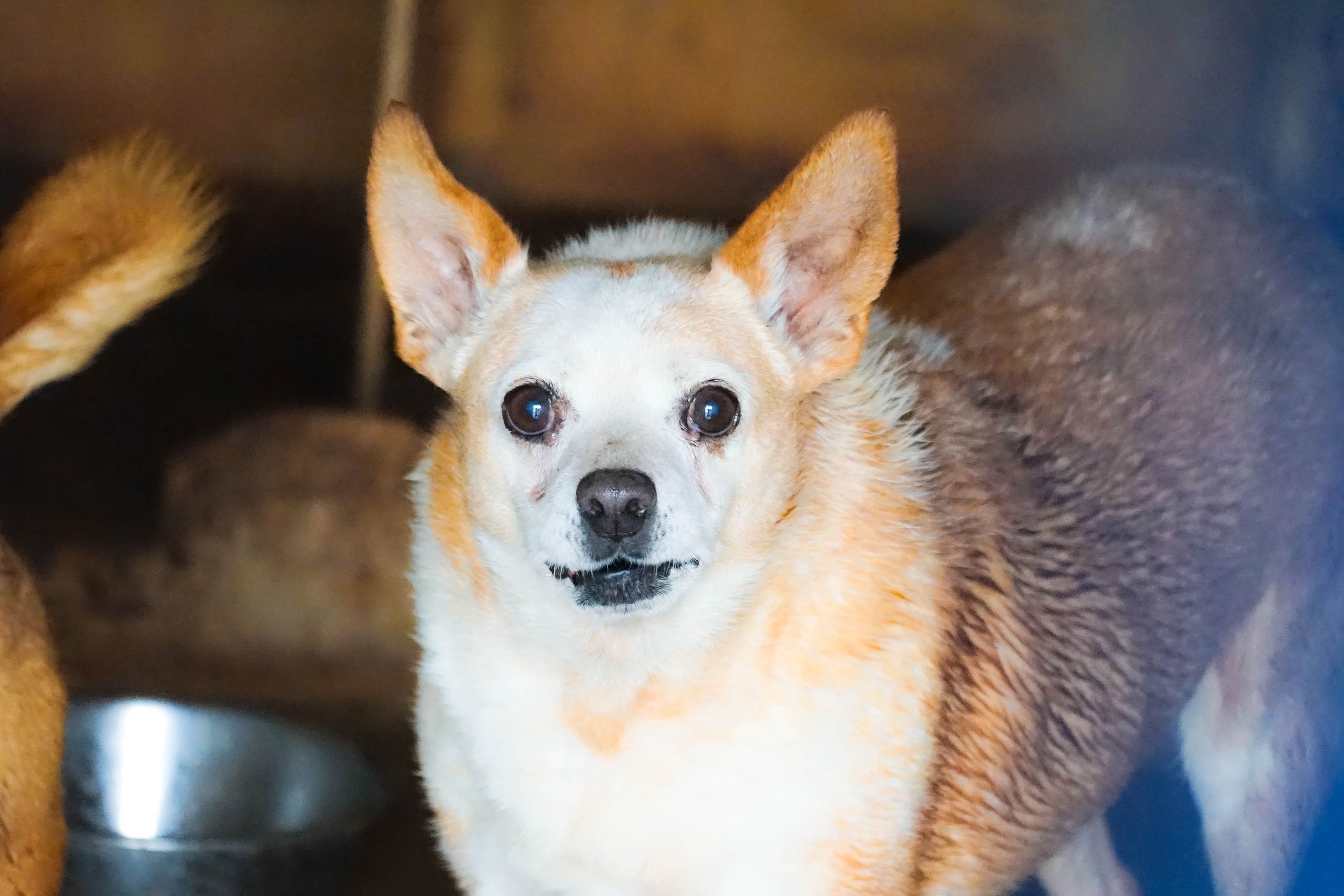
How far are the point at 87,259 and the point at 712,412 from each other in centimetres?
94

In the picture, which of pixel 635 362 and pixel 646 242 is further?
pixel 646 242

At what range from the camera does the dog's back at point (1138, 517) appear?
5.84 feet

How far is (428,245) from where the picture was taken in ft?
5.65

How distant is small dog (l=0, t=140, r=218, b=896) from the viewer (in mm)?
1728

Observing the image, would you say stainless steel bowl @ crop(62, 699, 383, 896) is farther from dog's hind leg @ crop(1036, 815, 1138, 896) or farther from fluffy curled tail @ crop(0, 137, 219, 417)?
dog's hind leg @ crop(1036, 815, 1138, 896)

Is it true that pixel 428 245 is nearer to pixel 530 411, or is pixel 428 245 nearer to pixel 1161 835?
pixel 530 411

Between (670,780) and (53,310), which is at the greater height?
(53,310)

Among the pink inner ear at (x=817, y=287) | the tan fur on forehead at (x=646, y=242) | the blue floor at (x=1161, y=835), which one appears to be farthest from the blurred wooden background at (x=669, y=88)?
the blue floor at (x=1161, y=835)

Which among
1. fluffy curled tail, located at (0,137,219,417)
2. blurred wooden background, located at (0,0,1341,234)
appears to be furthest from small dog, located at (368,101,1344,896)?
fluffy curled tail, located at (0,137,219,417)

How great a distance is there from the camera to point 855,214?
1566mm

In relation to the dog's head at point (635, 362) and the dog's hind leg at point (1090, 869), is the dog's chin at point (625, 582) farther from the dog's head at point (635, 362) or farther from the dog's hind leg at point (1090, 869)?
the dog's hind leg at point (1090, 869)

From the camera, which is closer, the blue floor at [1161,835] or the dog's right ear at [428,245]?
the dog's right ear at [428,245]

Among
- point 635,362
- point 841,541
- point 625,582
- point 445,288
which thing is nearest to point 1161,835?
point 841,541

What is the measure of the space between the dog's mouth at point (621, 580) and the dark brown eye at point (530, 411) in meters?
0.15
